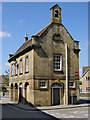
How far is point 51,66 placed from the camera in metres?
22.9

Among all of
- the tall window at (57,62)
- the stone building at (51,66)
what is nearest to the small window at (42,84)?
the stone building at (51,66)

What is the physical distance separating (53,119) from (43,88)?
327 inches

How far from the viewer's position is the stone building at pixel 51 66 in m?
22.2

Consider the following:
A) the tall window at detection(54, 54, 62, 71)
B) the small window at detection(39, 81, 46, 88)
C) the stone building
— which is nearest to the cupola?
the stone building

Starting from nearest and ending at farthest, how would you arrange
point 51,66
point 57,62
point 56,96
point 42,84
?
point 42,84
point 51,66
point 56,96
point 57,62

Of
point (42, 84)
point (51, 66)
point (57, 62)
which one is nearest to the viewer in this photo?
point (42, 84)

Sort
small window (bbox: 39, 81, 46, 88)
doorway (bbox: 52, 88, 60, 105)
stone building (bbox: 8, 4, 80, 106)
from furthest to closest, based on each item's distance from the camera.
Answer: doorway (bbox: 52, 88, 60, 105) < small window (bbox: 39, 81, 46, 88) < stone building (bbox: 8, 4, 80, 106)

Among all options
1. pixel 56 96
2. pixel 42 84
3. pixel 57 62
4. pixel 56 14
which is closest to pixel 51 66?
pixel 57 62

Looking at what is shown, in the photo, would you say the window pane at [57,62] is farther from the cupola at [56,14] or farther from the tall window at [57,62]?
the cupola at [56,14]

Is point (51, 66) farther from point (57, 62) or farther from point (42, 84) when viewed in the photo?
point (42, 84)

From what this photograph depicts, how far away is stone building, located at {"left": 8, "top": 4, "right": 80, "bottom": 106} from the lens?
72.9 feet

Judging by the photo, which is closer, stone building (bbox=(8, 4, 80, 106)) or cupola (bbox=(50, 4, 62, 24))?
stone building (bbox=(8, 4, 80, 106))

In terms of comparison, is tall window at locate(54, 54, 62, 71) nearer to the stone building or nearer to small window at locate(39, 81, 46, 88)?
the stone building

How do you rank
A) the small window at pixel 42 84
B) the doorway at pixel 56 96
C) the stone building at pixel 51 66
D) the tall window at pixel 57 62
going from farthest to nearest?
the tall window at pixel 57 62 < the doorway at pixel 56 96 < the small window at pixel 42 84 < the stone building at pixel 51 66
